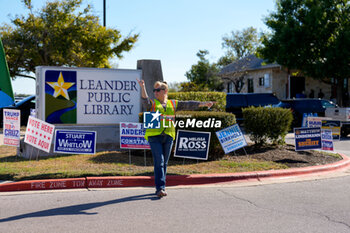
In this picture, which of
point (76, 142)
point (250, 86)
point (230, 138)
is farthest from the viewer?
point (250, 86)

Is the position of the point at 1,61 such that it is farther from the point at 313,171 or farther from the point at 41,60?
the point at 41,60

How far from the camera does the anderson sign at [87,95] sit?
10.4 metres

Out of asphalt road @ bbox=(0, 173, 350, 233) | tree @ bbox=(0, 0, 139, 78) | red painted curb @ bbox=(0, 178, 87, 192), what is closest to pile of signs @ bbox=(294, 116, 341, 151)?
→ asphalt road @ bbox=(0, 173, 350, 233)

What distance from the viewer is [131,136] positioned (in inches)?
349

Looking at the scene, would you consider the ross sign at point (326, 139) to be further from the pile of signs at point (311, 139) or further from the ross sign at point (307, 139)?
the ross sign at point (307, 139)

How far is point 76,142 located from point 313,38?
25298 millimetres

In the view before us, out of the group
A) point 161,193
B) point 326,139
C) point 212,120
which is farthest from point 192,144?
point 326,139

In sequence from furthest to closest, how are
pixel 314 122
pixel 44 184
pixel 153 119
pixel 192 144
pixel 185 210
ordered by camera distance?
pixel 314 122
pixel 192 144
pixel 44 184
pixel 153 119
pixel 185 210

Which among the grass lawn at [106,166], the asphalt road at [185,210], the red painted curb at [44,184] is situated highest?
the grass lawn at [106,166]

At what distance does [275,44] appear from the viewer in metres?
30.6

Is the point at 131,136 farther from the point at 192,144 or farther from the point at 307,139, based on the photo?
the point at 307,139

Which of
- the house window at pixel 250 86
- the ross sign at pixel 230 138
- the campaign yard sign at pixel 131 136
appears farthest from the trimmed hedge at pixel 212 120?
the house window at pixel 250 86

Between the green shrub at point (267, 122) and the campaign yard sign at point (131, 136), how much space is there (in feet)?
11.3

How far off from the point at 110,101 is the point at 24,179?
4.20m
